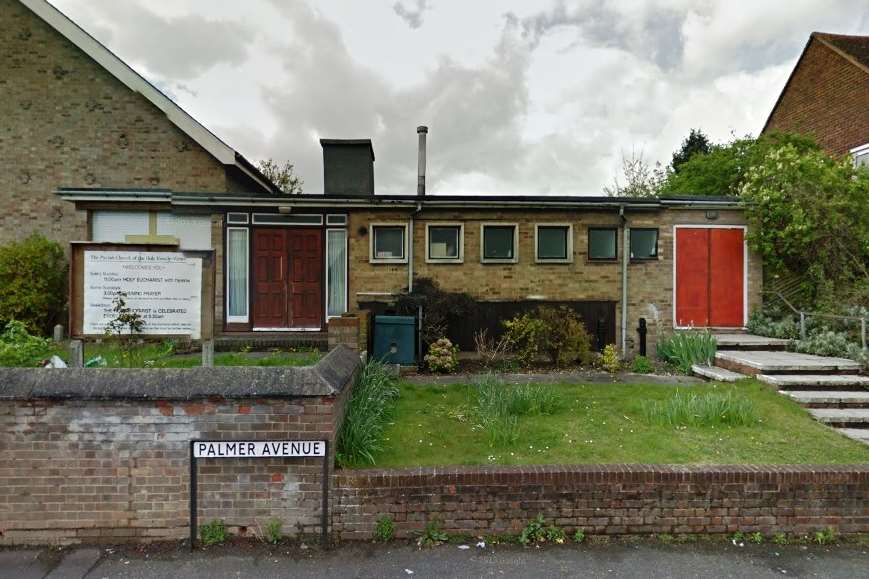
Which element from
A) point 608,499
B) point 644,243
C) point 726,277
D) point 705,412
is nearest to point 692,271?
point 726,277

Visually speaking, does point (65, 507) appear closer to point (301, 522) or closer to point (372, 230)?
point (301, 522)

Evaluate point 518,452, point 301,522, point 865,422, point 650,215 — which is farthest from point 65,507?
point 650,215

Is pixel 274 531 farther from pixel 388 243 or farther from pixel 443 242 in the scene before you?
pixel 443 242

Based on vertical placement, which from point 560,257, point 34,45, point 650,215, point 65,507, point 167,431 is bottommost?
point 65,507

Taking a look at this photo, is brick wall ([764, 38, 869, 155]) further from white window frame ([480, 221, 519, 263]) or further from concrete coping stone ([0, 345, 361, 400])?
concrete coping stone ([0, 345, 361, 400])

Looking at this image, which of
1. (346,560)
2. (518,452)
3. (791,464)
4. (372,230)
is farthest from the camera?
(372,230)

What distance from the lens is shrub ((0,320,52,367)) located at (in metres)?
4.75

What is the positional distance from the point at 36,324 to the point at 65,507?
32.6 ft

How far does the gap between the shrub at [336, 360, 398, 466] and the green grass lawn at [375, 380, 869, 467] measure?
143 millimetres

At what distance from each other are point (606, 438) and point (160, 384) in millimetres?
4268

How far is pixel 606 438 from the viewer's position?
4828mm

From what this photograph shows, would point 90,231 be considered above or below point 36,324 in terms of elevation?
above

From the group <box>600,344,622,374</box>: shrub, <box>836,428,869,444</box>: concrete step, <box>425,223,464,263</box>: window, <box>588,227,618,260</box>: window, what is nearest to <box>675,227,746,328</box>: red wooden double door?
<box>588,227,618,260</box>: window

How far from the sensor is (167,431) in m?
3.67
